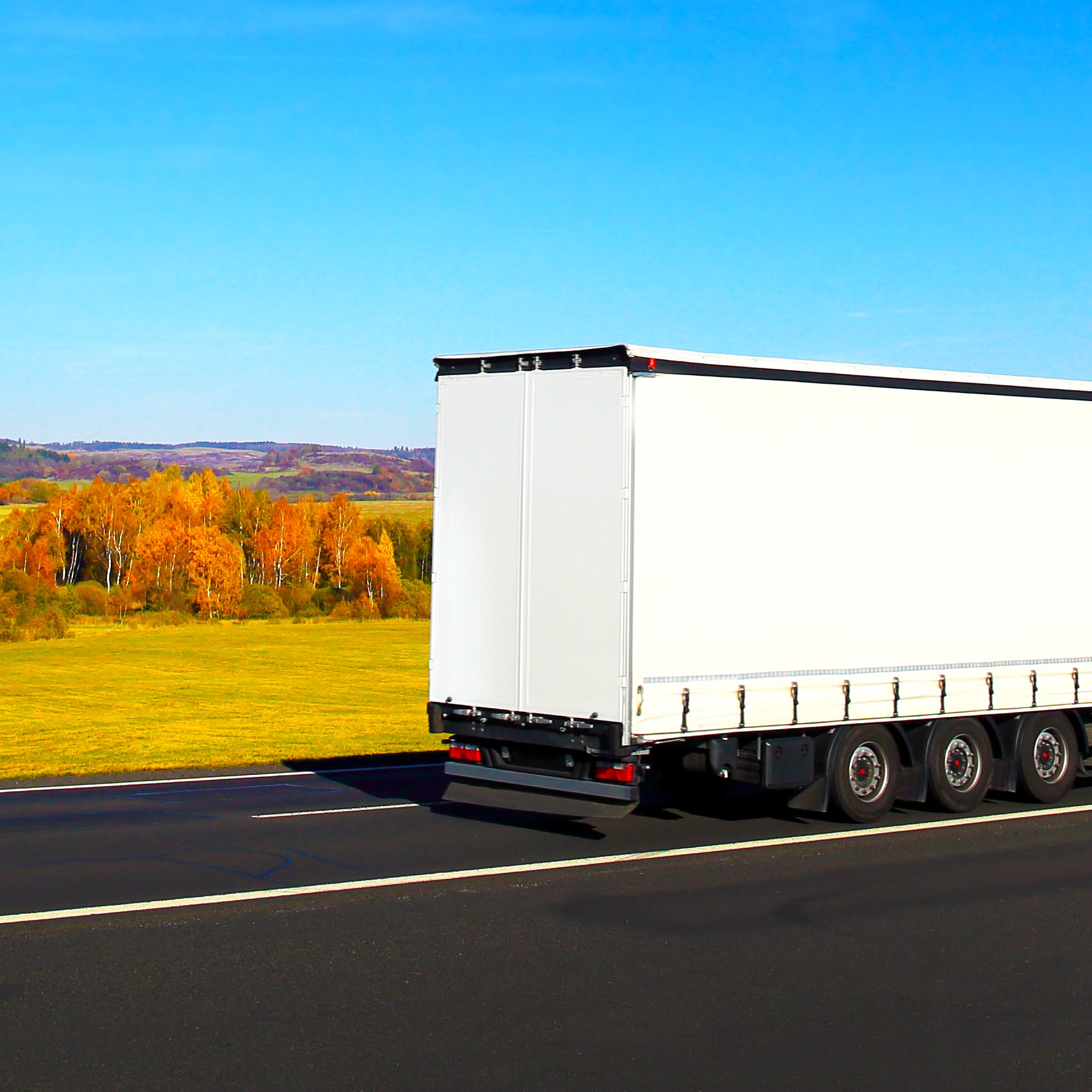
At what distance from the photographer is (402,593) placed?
284ft

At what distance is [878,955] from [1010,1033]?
1.48 metres

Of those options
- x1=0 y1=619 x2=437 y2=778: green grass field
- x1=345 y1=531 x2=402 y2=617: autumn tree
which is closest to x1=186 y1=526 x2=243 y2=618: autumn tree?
x1=345 y1=531 x2=402 y2=617: autumn tree

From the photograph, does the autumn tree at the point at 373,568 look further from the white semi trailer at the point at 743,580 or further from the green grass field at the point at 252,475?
the white semi trailer at the point at 743,580

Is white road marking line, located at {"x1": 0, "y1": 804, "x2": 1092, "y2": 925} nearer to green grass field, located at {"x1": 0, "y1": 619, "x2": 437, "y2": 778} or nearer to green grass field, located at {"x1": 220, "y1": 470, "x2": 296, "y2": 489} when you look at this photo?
green grass field, located at {"x1": 0, "y1": 619, "x2": 437, "y2": 778}

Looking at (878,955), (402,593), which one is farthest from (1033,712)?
(402,593)

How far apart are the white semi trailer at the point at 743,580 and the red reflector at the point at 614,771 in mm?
30

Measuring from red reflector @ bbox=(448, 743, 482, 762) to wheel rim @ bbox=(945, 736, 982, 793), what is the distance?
4.67 meters

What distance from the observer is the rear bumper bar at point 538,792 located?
439 inches

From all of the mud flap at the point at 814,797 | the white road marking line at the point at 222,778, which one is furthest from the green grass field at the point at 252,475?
the mud flap at the point at 814,797

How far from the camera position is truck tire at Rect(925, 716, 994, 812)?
13.1 metres

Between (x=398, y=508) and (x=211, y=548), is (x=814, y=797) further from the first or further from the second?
(x=398, y=508)

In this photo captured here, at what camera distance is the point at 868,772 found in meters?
12.7

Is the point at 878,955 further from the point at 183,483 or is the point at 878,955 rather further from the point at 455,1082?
the point at 183,483

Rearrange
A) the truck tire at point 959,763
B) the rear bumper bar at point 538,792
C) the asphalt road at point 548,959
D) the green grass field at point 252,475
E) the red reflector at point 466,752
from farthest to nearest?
the green grass field at point 252,475, the truck tire at point 959,763, the red reflector at point 466,752, the rear bumper bar at point 538,792, the asphalt road at point 548,959
